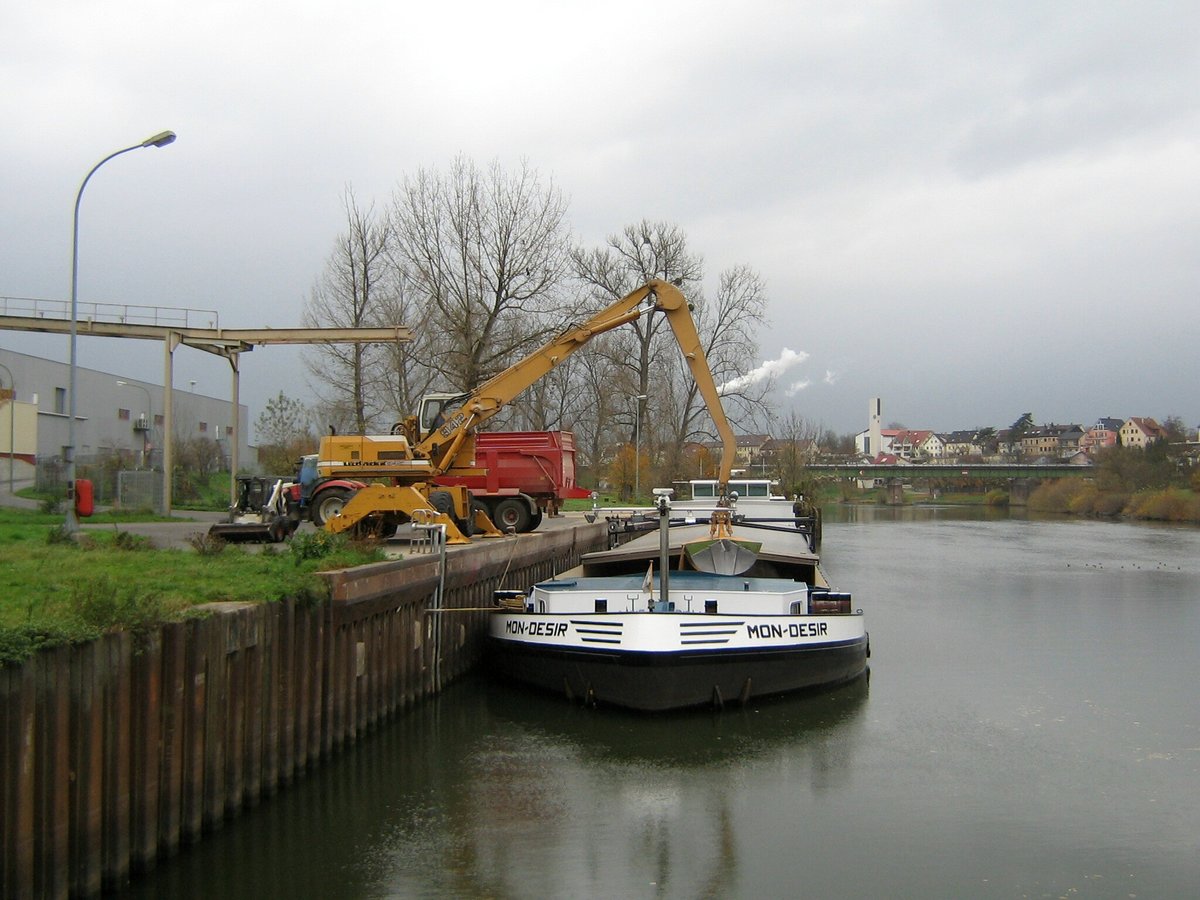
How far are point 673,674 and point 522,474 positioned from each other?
44.6ft

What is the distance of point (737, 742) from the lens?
573 inches

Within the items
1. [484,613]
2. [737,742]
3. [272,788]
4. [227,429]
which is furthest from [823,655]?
[227,429]

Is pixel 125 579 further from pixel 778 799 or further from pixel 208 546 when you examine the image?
pixel 778 799

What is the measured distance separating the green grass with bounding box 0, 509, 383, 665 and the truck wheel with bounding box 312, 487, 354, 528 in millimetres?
5415

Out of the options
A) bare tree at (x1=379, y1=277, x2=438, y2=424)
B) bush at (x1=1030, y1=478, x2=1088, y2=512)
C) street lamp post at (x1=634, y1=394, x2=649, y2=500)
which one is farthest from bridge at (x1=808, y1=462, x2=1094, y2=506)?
bare tree at (x1=379, y1=277, x2=438, y2=424)

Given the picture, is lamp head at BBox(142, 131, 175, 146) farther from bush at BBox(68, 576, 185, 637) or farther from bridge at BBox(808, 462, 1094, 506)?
bridge at BBox(808, 462, 1094, 506)

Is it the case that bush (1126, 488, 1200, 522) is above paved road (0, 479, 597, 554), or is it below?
below

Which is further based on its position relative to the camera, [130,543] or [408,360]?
[408,360]

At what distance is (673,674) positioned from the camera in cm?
1487

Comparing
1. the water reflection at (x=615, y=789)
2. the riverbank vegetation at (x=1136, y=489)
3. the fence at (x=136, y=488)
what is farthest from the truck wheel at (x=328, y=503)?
the riverbank vegetation at (x=1136, y=489)

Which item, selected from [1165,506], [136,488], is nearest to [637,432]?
[136,488]

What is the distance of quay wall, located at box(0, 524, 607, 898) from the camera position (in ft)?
24.3

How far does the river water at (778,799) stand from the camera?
32.2 ft

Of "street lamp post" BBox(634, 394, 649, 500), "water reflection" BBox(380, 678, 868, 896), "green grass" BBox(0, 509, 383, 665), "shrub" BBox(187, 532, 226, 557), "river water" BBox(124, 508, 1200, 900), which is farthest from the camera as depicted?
"street lamp post" BBox(634, 394, 649, 500)
